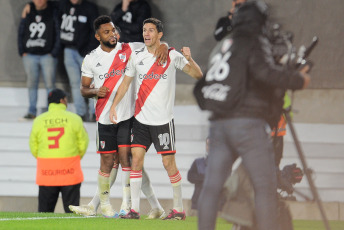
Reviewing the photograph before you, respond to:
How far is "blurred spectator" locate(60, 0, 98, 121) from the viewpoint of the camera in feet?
47.5

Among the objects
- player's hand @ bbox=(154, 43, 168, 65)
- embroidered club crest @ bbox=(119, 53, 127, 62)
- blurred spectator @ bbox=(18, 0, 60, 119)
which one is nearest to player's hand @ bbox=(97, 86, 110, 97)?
embroidered club crest @ bbox=(119, 53, 127, 62)

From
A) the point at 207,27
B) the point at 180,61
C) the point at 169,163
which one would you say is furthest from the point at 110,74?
the point at 207,27

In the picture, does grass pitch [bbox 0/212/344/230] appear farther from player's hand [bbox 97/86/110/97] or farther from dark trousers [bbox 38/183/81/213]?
player's hand [bbox 97/86/110/97]

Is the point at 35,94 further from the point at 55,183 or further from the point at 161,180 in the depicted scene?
the point at 55,183

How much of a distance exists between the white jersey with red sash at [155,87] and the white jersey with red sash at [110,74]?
1.22ft

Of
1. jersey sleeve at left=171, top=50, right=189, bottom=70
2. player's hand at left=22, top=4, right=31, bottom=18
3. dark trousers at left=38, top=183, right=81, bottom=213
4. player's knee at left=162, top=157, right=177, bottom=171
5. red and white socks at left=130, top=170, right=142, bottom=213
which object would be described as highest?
player's hand at left=22, top=4, right=31, bottom=18

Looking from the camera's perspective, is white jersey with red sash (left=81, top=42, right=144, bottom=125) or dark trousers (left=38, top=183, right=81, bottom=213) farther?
dark trousers (left=38, top=183, right=81, bottom=213)

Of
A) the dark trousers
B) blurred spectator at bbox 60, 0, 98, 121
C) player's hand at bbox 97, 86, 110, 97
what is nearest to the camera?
player's hand at bbox 97, 86, 110, 97

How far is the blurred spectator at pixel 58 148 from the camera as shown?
1074 cm

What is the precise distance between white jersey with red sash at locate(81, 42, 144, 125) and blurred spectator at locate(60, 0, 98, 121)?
469 centimetres

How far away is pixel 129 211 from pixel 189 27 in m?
7.02

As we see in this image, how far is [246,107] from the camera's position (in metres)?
6.47

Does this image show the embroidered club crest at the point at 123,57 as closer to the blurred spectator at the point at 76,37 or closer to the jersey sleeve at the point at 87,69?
the jersey sleeve at the point at 87,69

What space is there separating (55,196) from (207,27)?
5.79 m
